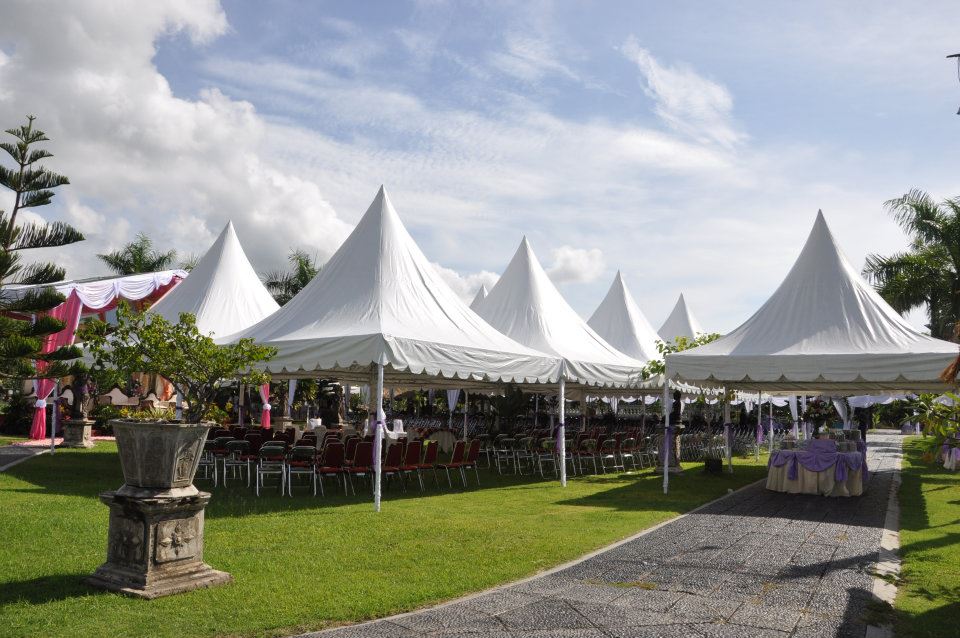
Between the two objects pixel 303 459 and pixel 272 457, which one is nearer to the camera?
pixel 303 459

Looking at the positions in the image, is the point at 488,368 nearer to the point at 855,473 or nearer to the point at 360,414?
the point at 855,473

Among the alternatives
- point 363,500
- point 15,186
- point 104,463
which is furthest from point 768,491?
point 15,186

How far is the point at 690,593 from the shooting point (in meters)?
5.61

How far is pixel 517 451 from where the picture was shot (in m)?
15.9

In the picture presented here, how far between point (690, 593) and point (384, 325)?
6361 millimetres

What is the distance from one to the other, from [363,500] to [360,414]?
21.2m

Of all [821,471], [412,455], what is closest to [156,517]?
[412,455]

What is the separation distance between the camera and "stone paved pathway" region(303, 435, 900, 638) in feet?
15.5

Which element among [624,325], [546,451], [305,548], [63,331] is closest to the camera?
[305,548]

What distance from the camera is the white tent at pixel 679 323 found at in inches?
1248

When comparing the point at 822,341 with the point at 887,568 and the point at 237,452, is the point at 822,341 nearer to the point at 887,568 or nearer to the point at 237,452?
the point at 887,568

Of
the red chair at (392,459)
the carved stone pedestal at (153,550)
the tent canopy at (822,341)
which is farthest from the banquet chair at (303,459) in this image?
the tent canopy at (822,341)

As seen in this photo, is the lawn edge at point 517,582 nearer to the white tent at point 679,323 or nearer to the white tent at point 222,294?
the white tent at point 222,294

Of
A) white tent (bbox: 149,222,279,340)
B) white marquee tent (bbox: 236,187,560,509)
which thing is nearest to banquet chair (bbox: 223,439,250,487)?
white marquee tent (bbox: 236,187,560,509)
